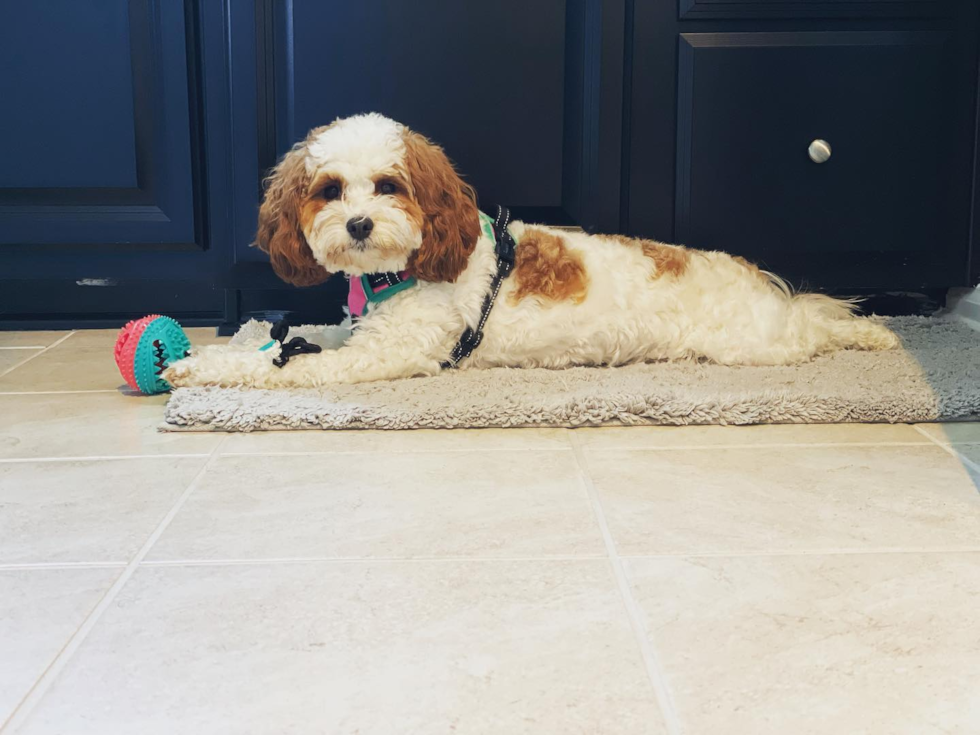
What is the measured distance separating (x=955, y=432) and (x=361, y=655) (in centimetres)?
130

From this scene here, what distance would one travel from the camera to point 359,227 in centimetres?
209

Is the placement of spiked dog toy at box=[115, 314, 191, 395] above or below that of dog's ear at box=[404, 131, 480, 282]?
below

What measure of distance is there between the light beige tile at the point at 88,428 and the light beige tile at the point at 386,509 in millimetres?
166

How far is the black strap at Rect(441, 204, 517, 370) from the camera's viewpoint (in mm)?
2301

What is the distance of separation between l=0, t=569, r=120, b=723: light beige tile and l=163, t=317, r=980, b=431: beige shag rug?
673 mm

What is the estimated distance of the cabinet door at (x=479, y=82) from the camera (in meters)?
2.59

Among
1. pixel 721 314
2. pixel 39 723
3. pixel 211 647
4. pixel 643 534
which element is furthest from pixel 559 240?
pixel 39 723

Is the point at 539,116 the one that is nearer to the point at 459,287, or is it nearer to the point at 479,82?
the point at 479,82

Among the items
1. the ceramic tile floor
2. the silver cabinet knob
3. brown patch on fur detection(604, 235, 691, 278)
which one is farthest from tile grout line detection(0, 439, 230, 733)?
the silver cabinet knob

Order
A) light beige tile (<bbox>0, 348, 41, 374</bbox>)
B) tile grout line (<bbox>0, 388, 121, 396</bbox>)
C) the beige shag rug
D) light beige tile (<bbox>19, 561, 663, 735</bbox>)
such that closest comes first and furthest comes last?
light beige tile (<bbox>19, 561, 663, 735</bbox>)
the beige shag rug
tile grout line (<bbox>0, 388, 121, 396</bbox>)
light beige tile (<bbox>0, 348, 41, 374</bbox>)

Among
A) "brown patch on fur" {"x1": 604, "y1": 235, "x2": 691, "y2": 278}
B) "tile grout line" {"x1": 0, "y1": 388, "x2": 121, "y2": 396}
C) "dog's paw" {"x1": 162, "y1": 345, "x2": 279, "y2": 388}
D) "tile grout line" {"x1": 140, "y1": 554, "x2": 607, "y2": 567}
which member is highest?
"brown patch on fur" {"x1": 604, "y1": 235, "x2": 691, "y2": 278}

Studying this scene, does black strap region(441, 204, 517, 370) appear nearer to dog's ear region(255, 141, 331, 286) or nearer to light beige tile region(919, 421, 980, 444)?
dog's ear region(255, 141, 331, 286)

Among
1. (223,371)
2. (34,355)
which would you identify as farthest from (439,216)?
(34,355)

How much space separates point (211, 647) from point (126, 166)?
1899 mm
